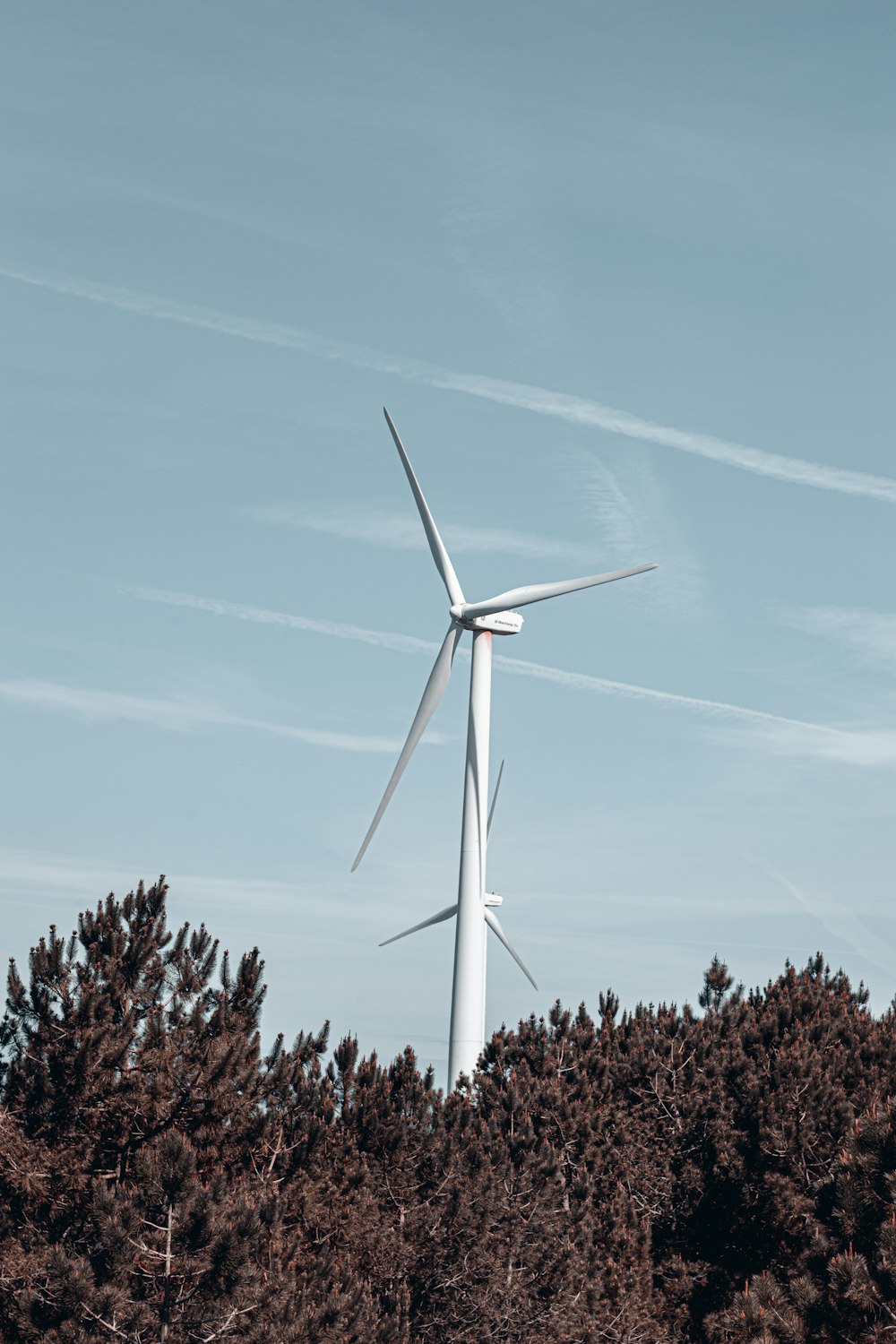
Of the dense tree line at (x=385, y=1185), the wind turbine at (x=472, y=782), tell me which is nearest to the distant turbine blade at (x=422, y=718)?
the wind turbine at (x=472, y=782)

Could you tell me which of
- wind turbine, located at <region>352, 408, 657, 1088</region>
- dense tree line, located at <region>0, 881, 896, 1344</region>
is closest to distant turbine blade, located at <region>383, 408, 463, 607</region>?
wind turbine, located at <region>352, 408, 657, 1088</region>

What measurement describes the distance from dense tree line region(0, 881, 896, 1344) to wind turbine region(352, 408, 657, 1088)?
8173mm

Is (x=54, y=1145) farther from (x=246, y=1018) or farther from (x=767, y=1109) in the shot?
(x=767, y=1109)

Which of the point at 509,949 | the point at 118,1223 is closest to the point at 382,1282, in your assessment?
the point at 118,1223

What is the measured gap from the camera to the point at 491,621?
50.9m

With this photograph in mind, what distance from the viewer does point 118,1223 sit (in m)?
22.0

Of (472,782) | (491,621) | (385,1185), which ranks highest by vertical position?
(491,621)

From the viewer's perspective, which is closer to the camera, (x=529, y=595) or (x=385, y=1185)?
(x=385, y=1185)

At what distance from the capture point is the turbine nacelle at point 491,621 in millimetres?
50844

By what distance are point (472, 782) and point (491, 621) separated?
567 centimetres

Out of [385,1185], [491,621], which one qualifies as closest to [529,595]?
[491,621]

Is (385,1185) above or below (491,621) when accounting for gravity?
below

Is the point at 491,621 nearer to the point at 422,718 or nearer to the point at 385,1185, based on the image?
the point at 422,718

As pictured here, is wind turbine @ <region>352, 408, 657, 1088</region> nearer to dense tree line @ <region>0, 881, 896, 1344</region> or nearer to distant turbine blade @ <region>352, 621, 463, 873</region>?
distant turbine blade @ <region>352, 621, 463, 873</region>
